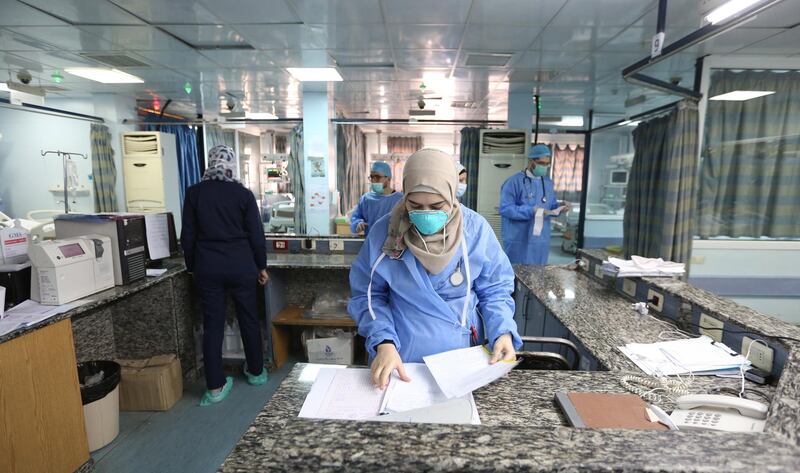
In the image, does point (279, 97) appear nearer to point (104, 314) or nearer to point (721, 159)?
point (104, 314)

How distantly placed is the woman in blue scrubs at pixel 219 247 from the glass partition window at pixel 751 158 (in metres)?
4.10

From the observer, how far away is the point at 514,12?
2773mm

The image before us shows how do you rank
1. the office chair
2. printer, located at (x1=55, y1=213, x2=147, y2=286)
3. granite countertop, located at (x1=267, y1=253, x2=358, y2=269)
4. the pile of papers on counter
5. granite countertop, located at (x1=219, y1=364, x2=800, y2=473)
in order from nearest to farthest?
granite countertop, located at (x1=219, y1=364, x2=800, y2=473) → the pile of papers on counter → the office chair → printer, located at (x1=55, y1=213, x2=147, y2=286) → granite countertop, located at (x1=267, y1=253, x2=358, y2=269)

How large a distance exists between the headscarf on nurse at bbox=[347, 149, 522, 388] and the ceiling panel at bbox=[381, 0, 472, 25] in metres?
1.90

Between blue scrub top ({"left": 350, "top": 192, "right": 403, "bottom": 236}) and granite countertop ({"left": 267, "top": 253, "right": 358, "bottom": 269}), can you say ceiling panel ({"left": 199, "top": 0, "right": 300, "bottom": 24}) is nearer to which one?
blue scrub top ({"left": 350, "top": 192, "right": 403, "bottom": 236})

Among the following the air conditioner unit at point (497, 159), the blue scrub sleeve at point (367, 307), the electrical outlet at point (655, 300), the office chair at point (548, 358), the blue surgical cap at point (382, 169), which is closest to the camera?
the blue scrub sleeve at point (367, 307)

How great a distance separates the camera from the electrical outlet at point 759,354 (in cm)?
121

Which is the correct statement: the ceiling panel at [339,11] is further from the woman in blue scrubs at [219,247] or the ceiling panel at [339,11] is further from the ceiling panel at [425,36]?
the woman in blue scrubs at [219,247]

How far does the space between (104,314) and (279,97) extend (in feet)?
12.9

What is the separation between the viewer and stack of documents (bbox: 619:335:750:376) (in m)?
1.25

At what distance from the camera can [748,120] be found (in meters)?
3.61

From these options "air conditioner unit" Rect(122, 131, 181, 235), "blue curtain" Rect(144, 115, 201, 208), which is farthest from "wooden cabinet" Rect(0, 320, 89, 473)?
"blue curtain" Rect(144, 115, 201, 208)

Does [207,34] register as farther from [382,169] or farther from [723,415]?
[723,415]

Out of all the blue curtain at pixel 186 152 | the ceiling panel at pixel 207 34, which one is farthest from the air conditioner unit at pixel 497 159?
the blue curtain at pixel 186 152
